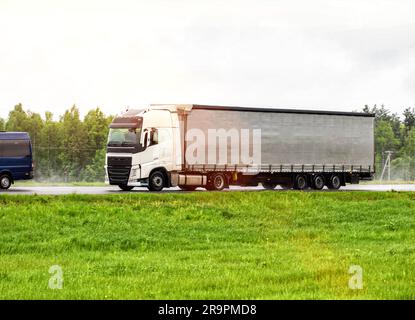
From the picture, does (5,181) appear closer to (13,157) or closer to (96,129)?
(13,157)

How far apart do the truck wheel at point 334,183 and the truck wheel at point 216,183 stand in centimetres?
730

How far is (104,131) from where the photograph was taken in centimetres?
8625

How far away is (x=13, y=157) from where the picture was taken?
40.3m

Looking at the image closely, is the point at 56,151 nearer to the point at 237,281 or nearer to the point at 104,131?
the point at 104,131

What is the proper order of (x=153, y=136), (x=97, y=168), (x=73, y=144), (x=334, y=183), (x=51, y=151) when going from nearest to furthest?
(x=153, y=136)
(x=334, y=183)
(x=97, y=168)
(x=51, y=151)
(x=73, y=144)

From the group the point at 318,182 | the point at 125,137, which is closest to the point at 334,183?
the point at 318,182

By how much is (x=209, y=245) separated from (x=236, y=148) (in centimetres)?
1793

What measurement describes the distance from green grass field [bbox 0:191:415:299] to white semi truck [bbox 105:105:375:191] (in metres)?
4.17

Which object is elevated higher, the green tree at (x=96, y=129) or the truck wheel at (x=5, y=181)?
the green tree at (x=96, y=129)

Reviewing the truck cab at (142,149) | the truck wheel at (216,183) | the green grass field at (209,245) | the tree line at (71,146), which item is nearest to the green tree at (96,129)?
the tree line at (71,146)

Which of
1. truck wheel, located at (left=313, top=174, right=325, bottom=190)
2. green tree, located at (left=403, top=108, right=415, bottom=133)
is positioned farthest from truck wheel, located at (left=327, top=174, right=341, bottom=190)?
green tree, located at (left=403, top=108, right=415, bottom=133)

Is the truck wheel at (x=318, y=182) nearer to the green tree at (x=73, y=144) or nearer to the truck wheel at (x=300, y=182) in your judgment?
the truck wheel at (x=300, y=182)

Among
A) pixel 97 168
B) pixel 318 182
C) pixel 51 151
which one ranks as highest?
pixel 51 151

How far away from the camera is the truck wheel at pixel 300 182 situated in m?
42.5
